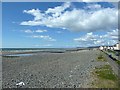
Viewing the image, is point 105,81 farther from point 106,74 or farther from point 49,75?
point 49,75

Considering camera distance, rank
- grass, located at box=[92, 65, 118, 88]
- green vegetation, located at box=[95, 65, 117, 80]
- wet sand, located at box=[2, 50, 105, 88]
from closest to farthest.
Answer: grass, located at box=[92, 65, 118, 88], wet sand, located at box=[2, 50, 105, 88], green vegetation, located at box=[95, 65, 117, 80]

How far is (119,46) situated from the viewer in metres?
186

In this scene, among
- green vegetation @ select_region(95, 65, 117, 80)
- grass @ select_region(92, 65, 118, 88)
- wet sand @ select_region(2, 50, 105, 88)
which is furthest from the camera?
green vegetation @ select_region(95, 65, 117, 80)

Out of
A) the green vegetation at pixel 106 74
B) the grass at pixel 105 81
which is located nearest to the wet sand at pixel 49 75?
the grass at pixel 105 81

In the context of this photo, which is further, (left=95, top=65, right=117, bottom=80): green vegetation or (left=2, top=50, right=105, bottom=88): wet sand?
(left=95, top=65, right=117, bottom=80): green vegetation

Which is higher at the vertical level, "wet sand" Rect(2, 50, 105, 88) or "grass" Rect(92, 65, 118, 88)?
"grass" Rect(92, 65, 118, 88)

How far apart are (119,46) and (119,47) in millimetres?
744

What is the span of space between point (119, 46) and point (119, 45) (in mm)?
1806

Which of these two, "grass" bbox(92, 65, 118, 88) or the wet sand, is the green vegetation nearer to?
"grass" bbox(92, 65, 118, 88)

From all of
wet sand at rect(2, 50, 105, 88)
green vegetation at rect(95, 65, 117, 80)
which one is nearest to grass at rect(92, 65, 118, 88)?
green vegetation at rect(95, 65, 117, 80)

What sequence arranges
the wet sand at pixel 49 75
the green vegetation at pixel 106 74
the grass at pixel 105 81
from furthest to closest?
the green vegetation at pixel 106 74
the wet sand at pixel 49 75
the grass at pixel 105 81

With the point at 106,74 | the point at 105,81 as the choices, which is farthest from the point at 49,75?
the point at 105,81

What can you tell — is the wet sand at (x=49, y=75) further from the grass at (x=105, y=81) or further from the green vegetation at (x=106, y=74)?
the green vegetation at (x=106, y=74)

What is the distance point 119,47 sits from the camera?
186750 millimetres
